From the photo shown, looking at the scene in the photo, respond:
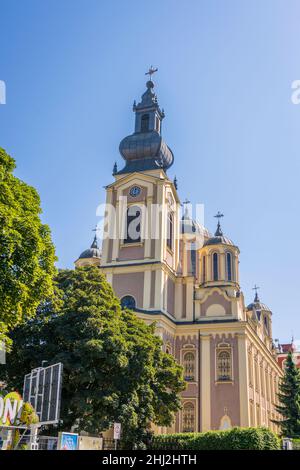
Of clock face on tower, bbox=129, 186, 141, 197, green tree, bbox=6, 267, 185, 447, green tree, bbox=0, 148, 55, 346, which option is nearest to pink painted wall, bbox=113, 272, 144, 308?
clock face on tower, bbox=129, 186, 141, 197

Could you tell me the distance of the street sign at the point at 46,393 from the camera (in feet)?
50.5

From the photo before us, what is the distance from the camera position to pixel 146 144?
42250mm

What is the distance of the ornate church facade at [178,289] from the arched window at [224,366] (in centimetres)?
7

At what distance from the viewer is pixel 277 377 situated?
5538 centimetres

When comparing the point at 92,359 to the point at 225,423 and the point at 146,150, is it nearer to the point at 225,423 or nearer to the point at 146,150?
the point at 225,423

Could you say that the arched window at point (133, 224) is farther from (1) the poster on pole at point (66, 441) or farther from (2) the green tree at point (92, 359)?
(1) the poster on pole at point (66, 441)

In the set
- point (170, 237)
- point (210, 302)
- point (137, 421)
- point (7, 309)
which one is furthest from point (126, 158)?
point (7, 309)

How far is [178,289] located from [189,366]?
5.91 m

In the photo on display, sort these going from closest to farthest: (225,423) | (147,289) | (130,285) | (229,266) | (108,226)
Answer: (225,423)
(147,289)
(130,285)
(108,226)
(229,266)

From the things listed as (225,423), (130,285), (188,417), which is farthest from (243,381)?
(130,285)

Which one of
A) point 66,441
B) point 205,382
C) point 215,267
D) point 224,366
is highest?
point 215,267

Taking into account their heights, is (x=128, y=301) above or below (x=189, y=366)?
above

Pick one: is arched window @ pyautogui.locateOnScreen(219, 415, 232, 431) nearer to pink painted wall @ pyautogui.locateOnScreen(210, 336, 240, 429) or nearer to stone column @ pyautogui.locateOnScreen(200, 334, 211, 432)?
pink painted wall @ pyautogui.locateOnScreen(210, 336, 240, 429)
